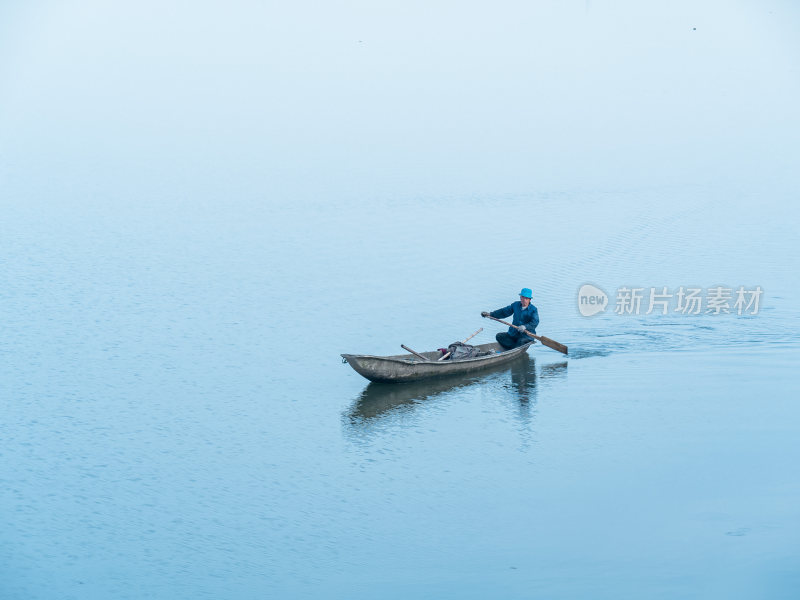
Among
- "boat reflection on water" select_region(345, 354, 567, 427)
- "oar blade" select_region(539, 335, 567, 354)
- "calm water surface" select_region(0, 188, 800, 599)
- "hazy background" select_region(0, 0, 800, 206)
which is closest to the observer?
"calm water surface" select_region(0, 188, 800, 599)

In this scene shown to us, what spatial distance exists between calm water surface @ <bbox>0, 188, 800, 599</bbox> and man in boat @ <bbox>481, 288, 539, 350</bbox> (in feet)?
1.73

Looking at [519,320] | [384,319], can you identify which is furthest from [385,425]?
[384,319]

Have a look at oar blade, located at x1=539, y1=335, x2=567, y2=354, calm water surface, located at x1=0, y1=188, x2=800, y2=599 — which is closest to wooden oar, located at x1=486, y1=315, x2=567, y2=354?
oar blade, located at x1=539, y1=335, x2=567, y2=354

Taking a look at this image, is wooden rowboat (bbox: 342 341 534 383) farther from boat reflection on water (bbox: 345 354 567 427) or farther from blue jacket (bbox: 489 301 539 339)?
blue jacket (bbox: 489 301 539 339)

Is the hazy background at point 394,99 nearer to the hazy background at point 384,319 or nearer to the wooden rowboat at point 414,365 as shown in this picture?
the hazy background at point 384,319

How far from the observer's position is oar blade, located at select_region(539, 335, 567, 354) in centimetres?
1823

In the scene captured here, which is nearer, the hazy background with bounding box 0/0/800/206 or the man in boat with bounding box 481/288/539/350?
the man in boat with bounding box 481/288/539/350

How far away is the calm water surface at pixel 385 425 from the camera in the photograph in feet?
38.4

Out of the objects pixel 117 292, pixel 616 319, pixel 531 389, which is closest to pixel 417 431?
pixel 531 389

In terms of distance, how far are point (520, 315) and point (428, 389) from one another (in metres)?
2.59

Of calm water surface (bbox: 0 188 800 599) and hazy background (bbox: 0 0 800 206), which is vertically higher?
hazy background (bbox: 0 0 800 206)

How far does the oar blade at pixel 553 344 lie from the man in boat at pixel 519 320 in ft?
0.80

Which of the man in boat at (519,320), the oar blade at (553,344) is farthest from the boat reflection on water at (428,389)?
the man in boat at (519,320)

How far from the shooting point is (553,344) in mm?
18391
